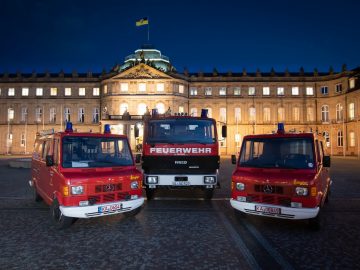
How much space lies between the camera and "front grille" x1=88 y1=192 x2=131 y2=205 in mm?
7137

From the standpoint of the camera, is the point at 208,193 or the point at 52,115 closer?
the point at 208,193

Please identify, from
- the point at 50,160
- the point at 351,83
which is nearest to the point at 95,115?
the point at 351,83

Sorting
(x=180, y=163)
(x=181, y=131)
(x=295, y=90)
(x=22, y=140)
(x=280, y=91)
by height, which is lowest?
(x=180, y=163)

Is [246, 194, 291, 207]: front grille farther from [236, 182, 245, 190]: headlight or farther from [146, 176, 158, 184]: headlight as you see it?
[146, 176, 158, 184]: headlight

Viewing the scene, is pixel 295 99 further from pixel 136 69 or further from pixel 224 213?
pixel 224 213

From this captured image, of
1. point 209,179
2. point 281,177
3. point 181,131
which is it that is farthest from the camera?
point 181,131

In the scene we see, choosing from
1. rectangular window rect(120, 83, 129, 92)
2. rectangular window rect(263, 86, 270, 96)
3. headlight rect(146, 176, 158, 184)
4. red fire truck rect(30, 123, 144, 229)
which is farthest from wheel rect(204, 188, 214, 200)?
rectangular window rect(263, 86, 270, 96)

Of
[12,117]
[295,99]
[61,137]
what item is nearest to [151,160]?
[61,137]

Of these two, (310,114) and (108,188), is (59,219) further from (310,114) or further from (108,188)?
(310,114)

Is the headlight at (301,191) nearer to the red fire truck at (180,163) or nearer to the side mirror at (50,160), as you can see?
the red fire truck at (180,163)

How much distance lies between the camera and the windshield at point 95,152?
7.70 meters

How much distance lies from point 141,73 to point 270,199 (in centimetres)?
5385

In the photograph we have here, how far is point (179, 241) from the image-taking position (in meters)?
6.52

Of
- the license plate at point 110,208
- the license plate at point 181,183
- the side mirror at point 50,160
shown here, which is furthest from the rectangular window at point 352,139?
the side mirror at point 50,160
